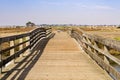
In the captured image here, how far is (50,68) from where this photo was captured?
1089cm

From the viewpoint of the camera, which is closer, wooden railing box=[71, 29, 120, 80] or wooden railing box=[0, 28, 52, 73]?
wooden railing box=[71, 29, 120, 80]

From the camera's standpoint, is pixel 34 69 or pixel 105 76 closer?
pixel 105 76

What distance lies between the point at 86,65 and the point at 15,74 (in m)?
3.21

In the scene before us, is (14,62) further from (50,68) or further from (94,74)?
(94,74)

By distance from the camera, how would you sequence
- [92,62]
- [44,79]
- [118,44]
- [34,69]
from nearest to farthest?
[118,44]
[44,79]
[34,69]
[92,62]

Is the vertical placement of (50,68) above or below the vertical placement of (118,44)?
below

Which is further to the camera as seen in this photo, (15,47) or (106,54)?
(15,47)

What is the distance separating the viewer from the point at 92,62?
40.2 feet

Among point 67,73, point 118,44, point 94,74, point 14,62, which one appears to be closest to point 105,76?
point 94,74

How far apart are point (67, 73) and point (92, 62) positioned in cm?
268

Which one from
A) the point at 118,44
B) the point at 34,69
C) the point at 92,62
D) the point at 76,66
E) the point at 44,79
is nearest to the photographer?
the point at 118,44

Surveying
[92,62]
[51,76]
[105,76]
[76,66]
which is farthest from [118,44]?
[92,62]

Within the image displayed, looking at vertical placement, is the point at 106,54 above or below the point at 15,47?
above

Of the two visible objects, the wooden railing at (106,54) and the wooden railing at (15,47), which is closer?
the wooden railing at (106,54)
